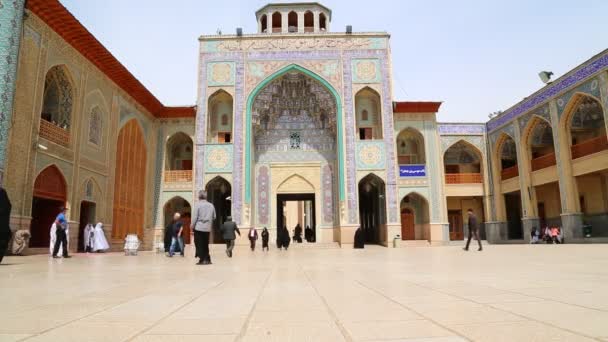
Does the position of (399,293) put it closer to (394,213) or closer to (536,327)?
Answer: (536,327)

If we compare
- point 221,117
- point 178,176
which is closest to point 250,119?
point 221,117

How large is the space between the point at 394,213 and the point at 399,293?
48.3ft

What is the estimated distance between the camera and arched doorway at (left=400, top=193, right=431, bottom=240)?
18.9 meters

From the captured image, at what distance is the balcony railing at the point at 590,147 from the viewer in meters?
14.0

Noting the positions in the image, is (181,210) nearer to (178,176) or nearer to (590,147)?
(178,176)

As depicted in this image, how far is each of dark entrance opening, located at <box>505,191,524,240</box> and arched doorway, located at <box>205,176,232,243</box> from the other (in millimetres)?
14102

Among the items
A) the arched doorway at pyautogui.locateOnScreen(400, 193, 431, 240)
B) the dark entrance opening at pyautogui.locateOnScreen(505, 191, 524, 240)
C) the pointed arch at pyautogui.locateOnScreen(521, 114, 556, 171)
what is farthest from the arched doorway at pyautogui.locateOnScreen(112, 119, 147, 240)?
the dark entrance opening at pyautogui.locateOnScreen(505, 191, 524, 240)

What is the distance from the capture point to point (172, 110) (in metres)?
18.4

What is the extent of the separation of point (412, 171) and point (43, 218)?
13688mm

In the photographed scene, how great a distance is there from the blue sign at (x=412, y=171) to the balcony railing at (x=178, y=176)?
915 cm

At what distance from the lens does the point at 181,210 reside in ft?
63.6

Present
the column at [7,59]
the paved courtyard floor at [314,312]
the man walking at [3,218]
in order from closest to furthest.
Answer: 1. the paved courtyard floor at [314,312]
2. the man walking at [3,218]
3. the column at [7,59]

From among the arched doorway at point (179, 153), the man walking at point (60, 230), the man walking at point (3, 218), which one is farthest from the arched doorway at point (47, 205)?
the arched doorway at point (179, 153)

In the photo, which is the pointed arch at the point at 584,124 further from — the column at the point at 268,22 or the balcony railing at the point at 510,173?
the column at the point at 268,22
